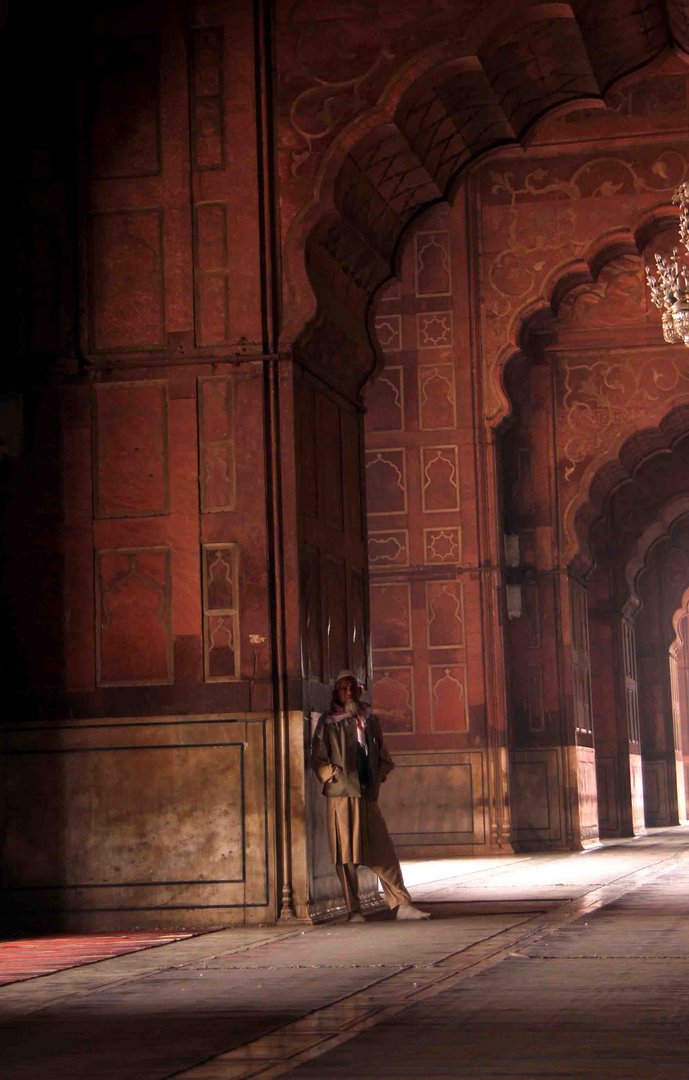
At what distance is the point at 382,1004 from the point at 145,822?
3778 millimetres

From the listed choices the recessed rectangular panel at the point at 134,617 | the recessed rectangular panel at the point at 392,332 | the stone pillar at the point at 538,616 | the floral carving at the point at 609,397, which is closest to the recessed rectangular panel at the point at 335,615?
the recessed rectangular panel at the point at 134,617

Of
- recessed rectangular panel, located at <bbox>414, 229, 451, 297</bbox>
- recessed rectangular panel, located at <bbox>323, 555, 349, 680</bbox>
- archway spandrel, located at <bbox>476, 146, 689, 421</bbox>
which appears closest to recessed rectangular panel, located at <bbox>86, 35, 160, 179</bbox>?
recessed rectangular panel, located at <bbox>323, 555, 349, 680</bbox>

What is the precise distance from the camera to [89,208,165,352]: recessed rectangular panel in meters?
10.2

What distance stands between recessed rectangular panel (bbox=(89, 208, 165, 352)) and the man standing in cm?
227

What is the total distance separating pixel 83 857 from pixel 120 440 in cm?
231

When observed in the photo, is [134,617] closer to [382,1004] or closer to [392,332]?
[382,1004]

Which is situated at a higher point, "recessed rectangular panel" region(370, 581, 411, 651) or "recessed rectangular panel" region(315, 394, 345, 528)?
"recessed rectangular panel" region(315, 394, 345, 528)

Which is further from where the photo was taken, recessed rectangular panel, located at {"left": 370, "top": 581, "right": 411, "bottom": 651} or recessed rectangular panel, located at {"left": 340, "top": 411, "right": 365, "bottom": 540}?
recessed rectangular panel, located at {"left": 370, "top": 581, "right": 411, "bottom": 651}

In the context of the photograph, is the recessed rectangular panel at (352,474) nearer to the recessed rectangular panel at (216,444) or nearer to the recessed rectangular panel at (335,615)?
the recessed rectangular panel at (335,615)

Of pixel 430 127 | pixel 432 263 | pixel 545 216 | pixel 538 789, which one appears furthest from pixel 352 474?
pixel 538 789

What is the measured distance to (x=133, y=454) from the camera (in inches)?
400

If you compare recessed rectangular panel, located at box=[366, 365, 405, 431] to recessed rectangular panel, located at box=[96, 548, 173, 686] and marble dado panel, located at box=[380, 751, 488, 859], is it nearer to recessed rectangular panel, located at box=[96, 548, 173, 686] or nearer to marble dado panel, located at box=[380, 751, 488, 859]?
marble dado panel, located at box=[380, 751, 488, 859]

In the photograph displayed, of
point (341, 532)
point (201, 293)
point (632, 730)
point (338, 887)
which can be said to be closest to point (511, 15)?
point (201, 293)

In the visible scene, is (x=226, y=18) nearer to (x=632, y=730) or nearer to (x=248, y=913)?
(x=248, y=913)
